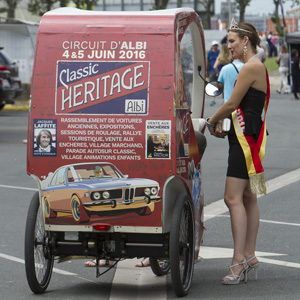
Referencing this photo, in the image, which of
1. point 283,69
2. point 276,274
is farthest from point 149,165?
point 283,69

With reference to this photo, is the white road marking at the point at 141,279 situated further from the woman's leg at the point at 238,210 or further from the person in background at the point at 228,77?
the person in background at the point at 228,77

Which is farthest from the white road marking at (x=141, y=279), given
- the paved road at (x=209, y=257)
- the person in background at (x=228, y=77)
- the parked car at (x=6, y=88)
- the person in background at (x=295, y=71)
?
the person in background at (x=295, y=71)

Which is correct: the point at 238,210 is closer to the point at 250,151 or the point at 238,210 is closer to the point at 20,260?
the point at 250,151

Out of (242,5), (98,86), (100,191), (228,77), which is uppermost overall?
(98,86)

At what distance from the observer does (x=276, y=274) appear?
7.43 metres

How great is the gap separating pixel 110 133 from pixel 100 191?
15.5 inches

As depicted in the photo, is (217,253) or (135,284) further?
(217,253)

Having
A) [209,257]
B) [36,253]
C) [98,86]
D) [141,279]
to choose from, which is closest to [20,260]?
[141,279]

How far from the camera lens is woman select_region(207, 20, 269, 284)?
699 centimetres

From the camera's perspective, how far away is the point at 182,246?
260 inches

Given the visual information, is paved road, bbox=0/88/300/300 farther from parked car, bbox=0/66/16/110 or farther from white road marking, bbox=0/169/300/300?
parked car, bbox=0/66/16/110

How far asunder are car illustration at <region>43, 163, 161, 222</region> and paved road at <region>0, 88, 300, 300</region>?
0.66 m

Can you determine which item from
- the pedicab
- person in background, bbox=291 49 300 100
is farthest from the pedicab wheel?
person in background, bbox=291 49 300 100

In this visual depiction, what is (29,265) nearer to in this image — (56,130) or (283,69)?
(56,130)
